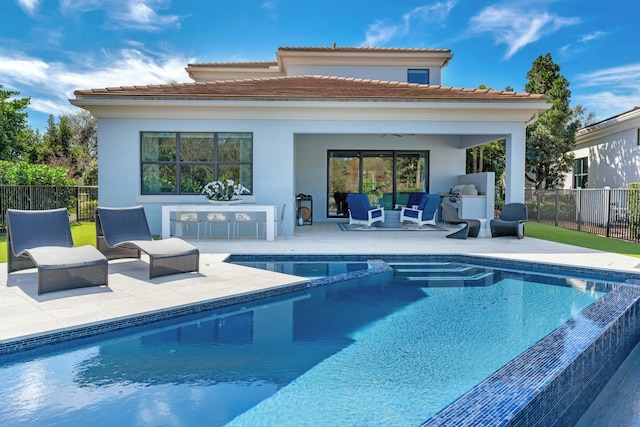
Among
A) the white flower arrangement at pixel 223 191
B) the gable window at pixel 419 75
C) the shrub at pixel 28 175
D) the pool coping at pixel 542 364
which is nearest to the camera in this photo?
the pool coping at pixel 542 364

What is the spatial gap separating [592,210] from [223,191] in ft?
39.4

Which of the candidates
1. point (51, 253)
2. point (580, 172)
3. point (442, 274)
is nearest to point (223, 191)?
point (51, 253)

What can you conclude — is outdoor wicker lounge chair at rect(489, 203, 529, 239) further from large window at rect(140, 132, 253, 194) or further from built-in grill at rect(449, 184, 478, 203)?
large window at rect(140, 132, 253, 194)

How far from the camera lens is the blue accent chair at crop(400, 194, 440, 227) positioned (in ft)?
48.4

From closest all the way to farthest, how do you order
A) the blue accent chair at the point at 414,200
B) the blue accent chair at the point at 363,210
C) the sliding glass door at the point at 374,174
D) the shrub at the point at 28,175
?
1. the shrub at the point at 28,175
2. the blue accent chair at the point at 363,210
3. the blue accent chair at the point at 414,200
4. the sliding glass door at the point at 374,174

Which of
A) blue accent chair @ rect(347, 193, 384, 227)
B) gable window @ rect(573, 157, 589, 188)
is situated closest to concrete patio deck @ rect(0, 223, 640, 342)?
blue accent chair @ rect(347, 193, 384, 227)

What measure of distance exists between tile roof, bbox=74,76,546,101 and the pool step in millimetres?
5058

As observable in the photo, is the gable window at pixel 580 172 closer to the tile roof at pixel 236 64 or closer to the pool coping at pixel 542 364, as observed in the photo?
the tile roof at pixel 236 64

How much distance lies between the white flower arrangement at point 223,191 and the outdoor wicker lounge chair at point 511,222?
7.06 metres

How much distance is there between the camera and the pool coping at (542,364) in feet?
10.5

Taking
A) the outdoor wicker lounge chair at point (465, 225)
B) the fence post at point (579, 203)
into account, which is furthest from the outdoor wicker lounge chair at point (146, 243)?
the fence post at point (579, 203)

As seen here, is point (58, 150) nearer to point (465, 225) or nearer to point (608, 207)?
point (465, 225)

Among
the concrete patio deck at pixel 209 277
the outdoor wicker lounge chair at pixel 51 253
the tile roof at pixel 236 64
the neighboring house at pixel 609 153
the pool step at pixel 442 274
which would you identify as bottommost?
the pool step at pixel 442 274

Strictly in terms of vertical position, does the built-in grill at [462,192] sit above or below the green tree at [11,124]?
below
